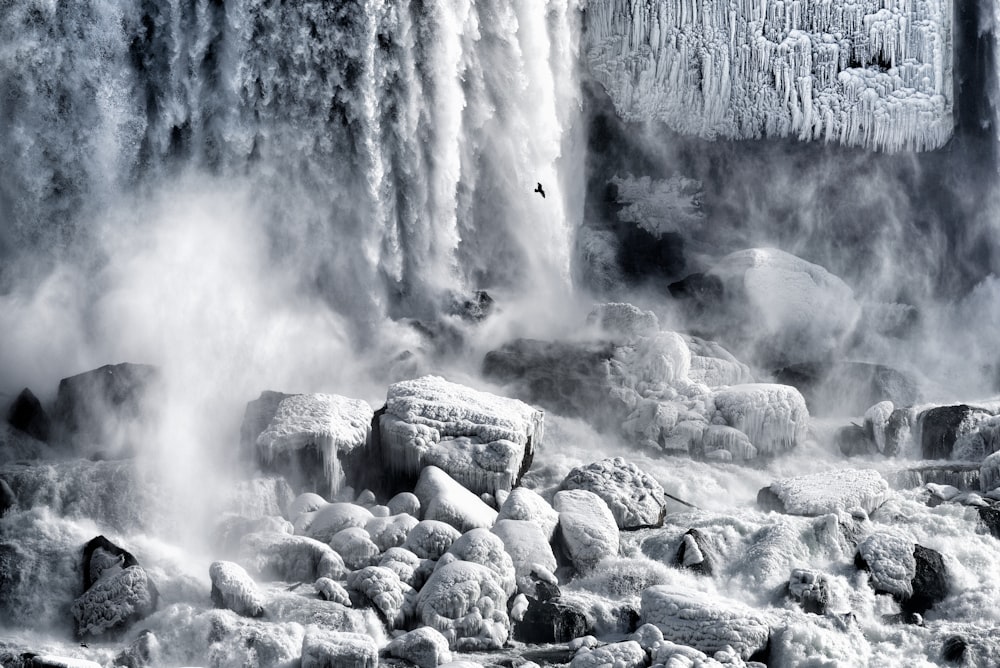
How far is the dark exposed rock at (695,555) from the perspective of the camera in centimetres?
1279

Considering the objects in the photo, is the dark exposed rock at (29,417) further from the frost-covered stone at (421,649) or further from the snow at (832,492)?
the snow at (832,492)

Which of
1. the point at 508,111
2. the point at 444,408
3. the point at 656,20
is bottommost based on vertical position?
the point at 444,408

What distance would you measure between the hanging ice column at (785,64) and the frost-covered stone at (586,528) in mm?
10695

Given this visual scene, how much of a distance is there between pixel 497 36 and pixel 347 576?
36.1ft

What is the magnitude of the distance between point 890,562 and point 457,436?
461 centimetres

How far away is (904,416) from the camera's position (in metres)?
17.6

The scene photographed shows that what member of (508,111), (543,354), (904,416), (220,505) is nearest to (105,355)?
(220,505)

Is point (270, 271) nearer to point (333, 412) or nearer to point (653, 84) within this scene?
point (333, 412)

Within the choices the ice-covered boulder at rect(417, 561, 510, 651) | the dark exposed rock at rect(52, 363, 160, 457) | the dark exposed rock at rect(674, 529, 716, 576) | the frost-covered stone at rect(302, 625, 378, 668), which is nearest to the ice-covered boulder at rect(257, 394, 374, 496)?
the dark exposed rock at rect(52, 363, 160, 457)

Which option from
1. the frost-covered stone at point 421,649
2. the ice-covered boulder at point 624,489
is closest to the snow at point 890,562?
the ice-covered boulder at point 624,489

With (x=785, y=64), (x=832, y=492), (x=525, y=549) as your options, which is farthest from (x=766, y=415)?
(x=785, y=64)

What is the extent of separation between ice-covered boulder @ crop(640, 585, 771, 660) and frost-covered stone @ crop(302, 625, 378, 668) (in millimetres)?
2333

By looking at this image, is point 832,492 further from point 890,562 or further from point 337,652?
point 337,652

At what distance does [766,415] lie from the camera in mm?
17203
